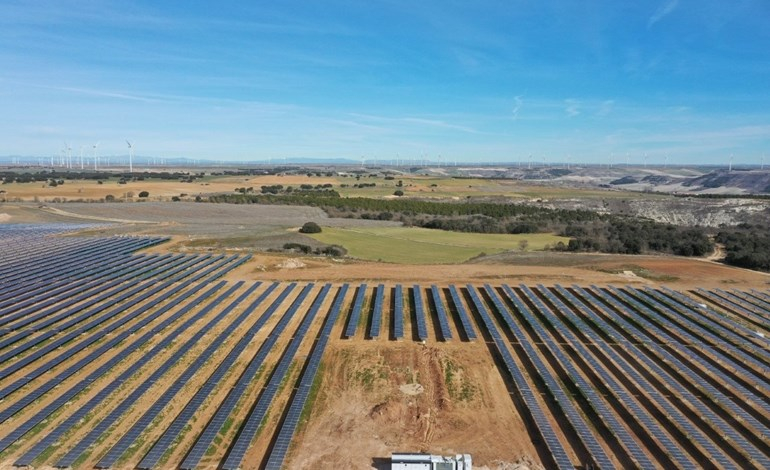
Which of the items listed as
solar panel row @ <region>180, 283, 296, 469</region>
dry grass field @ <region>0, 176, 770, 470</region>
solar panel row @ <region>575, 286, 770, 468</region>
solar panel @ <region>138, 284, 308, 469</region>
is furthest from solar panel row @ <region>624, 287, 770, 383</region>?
solar panel row @ <region>180, 283, 296, 469</region>

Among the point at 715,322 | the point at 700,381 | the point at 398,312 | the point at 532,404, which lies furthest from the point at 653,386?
the point at 398,312

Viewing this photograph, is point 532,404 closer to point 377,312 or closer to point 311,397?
point 311,397

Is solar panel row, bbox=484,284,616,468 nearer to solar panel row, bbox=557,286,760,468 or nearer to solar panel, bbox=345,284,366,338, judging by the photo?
solar panel row, bbox=557,286,760,468

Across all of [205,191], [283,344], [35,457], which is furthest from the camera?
[205,191]

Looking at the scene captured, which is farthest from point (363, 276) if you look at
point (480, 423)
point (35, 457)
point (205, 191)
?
point (205, 191)

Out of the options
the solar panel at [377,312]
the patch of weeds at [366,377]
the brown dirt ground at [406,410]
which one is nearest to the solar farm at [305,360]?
the solar panel at [377,312]

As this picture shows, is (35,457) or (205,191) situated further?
(205,191)

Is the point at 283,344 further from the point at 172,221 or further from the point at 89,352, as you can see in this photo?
the point at 172,221
